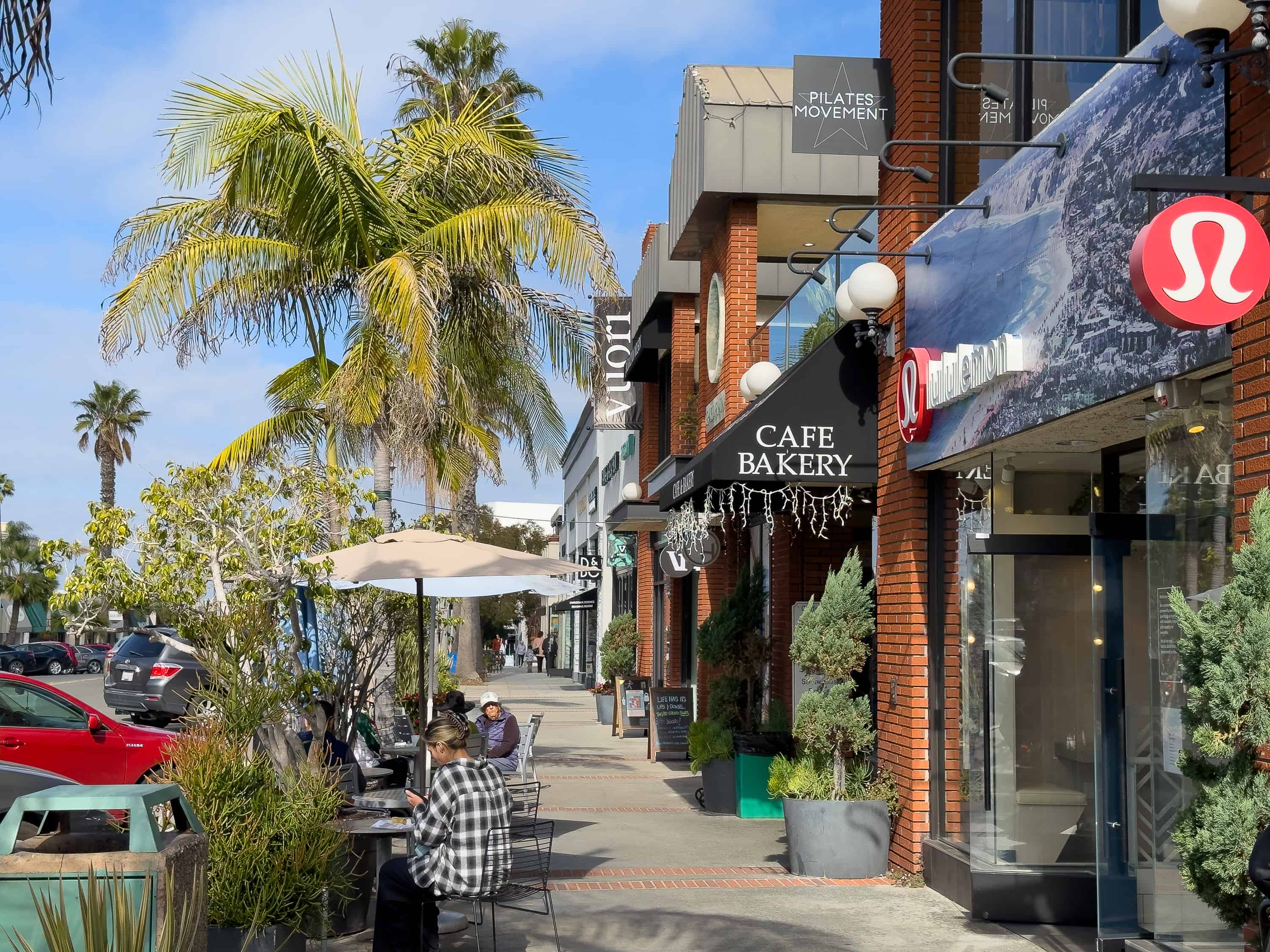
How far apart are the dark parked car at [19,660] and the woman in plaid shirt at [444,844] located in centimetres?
3800

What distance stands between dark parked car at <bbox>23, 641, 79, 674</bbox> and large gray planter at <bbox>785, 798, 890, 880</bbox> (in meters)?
46.7

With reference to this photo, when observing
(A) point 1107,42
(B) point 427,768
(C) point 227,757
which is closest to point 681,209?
(B) point 427,768

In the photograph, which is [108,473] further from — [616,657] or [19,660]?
[616,657]

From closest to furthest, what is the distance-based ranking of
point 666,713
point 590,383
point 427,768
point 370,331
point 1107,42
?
point 1107,42
point 427,768
point 370,331
point 590,383
point 666,713

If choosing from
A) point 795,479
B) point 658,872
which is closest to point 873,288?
point 795,479

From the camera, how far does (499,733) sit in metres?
12.0

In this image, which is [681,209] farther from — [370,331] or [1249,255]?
[1249,255]

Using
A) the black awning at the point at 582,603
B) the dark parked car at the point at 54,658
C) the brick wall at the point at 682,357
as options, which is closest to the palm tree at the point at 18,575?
the dark parked car at the point at 54,658

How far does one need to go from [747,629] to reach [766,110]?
5.70 meters

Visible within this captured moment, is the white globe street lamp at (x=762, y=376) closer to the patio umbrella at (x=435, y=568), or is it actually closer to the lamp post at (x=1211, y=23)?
the patio umbrella at (x=435, y=568)

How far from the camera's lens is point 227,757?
696 cm

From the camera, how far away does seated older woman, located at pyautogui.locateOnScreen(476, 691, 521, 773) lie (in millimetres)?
11789

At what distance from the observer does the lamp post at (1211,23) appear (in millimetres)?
5195

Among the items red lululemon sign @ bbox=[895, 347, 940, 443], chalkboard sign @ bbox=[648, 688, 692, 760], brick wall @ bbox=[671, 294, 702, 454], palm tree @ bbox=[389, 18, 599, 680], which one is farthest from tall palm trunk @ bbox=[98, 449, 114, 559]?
red lululemon sign @ bbox=[895, 347, 940, 443]
